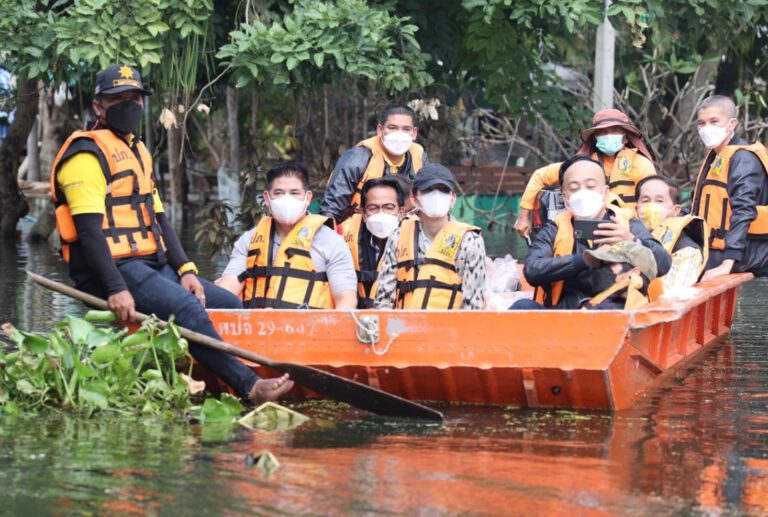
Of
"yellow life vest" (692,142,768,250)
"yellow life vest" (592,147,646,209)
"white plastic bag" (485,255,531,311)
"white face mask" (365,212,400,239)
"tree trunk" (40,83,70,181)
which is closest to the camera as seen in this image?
"white face mask" (365,212,400,239)

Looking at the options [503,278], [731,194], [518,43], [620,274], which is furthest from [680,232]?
[518,43]

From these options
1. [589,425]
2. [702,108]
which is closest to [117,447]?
[589,425]

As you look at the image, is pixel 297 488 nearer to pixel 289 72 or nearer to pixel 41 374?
pixel 41 374

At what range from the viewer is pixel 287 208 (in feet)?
25.9

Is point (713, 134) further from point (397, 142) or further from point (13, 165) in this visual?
point (13, 165)

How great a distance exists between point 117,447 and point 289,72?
21.5 feet

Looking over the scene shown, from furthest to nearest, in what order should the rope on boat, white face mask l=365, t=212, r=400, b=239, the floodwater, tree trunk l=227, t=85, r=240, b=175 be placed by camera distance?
tree trunk l=227, t=85, r=240, b=175
white face mask l=365, t=212, r=400, b=239
the rope on boat
the floodwater

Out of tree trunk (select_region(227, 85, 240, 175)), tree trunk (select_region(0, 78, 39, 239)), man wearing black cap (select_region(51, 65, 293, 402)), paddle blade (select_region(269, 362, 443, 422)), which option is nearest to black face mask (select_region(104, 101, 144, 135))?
man wearing black cap (select_region(51, 65, 293, 402))

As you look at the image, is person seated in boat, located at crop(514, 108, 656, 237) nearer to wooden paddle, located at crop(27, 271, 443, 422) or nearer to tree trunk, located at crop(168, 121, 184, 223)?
wooden paddle, located at crop(27, 271, 443, 422)

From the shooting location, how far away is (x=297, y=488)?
5391 millimetres

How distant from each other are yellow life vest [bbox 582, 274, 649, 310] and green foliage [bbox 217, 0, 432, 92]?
4.53 meters

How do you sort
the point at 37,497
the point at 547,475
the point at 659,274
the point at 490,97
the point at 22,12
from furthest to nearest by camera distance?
the point at 490,97 → the point at 22,12 → the point at 659,274 → the point at 547,475 → the point at 37,497

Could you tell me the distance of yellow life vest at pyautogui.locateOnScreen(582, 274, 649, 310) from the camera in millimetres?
7516

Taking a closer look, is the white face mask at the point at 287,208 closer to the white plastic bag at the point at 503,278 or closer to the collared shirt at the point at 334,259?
the collared shirt at the point at 334,259
